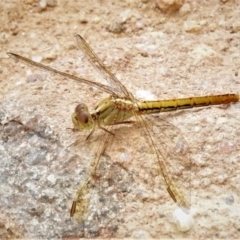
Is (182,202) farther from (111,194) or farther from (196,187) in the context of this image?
(111,194)

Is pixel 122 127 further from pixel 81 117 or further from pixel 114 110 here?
pixel 81 117

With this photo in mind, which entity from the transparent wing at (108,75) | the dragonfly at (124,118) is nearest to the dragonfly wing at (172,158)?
the dragonfly at (124,118)

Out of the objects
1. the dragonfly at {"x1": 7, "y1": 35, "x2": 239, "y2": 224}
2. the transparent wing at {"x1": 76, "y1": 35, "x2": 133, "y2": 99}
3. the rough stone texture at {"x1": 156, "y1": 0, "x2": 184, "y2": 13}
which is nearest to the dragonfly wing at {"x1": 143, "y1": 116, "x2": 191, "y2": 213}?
the dragonfly at {"x1": 7, "y1": 35, "x2": 239, "y2": 224}

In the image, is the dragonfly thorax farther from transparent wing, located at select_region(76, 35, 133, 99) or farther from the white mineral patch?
the white mineral patch

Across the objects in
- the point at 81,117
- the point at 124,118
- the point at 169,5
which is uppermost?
the point at 169,5

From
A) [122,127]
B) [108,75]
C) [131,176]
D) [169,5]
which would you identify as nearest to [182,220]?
[131,176]

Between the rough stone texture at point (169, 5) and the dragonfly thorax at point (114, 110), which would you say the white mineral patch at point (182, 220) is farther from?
the rough stone texture at point (169, 5)
